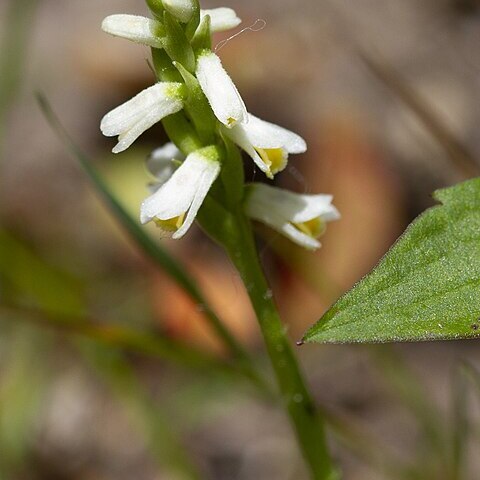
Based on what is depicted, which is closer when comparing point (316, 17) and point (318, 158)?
point (318, 158)

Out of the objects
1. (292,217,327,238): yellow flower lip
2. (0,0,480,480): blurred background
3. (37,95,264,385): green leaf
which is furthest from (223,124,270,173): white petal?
(0,0,480,480): blurred background

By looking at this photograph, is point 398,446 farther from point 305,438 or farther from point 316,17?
point 316,17

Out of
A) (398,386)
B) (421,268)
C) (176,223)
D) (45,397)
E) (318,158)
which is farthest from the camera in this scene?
(318,158)

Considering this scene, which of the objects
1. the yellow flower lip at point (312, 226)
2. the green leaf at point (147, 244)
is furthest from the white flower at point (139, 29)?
the green leaf at point (147, 244)

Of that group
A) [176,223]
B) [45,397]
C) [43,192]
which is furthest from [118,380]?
[176,223]

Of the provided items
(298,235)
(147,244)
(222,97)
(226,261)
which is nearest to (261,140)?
(222,97)

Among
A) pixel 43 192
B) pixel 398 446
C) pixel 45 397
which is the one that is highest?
pixel 43 192

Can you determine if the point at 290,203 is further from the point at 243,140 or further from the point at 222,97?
the point at 222,97
